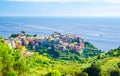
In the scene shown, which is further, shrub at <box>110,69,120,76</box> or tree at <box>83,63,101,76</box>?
shrub at <box>110,69,120,76</box>

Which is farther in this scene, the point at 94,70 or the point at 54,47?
the point at 54,47

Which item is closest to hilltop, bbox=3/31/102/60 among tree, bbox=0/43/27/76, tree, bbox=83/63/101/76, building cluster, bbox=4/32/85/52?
building cluster, bbox=4/32/85/52

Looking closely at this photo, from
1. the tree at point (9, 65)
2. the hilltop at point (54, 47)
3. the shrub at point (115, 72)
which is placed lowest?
the hilltop at point (54, 47)

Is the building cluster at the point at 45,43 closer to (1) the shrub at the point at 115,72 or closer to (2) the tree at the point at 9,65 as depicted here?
(1) the shrub at the point at 115,72

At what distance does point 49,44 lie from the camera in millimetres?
68000

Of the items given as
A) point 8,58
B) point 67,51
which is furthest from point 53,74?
point 67,51

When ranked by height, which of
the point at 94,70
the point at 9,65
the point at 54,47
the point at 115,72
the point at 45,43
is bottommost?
the point at 54,47

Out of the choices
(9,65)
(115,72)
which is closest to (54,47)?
(115,72)

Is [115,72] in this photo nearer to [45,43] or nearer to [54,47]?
[54,47]

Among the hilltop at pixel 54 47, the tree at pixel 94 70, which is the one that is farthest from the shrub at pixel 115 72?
the hilltop at pixel 54 47

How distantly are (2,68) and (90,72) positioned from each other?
981 centimetres

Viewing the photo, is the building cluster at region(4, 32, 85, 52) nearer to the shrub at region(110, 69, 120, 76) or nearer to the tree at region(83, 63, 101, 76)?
the shrub at region(110, 69, 120, 76)

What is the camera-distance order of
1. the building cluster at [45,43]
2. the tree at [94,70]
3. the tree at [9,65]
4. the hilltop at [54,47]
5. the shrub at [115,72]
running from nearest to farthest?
the tree at [9,65] < the tree at [94,70] < the shrub at [115,72] < the hilltop at [54,47] < the building cluster at [45,43]

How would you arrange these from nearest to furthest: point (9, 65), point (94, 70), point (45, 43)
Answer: point (9, 65) < point (94, 70) < point (45, 43)
